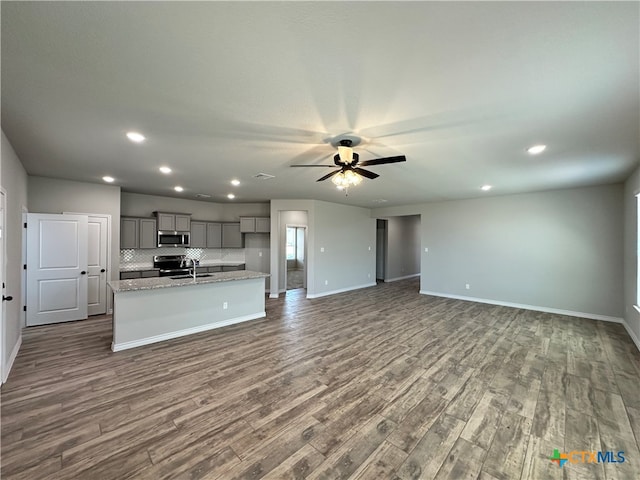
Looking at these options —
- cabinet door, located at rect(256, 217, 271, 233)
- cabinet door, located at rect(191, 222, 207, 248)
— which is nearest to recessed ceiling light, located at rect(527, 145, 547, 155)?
cabinet door, located at rect(256, 217, 271, 233)

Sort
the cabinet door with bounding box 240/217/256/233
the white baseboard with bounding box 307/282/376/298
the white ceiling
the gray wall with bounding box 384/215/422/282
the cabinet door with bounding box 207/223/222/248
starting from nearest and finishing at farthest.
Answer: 1. the white ceiling
2. the white baseboard with bounding box 307/282/376/298
3. the cabinet door with bounding box 207/223/222/248
4. the cabinet door with bounding box 240/217/256/233
5. the gray wall with bounding box 384/215/422/282

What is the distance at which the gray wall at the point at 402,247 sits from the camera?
9.66 metres

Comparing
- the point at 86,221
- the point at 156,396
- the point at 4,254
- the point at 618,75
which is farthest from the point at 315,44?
the point at 86,221

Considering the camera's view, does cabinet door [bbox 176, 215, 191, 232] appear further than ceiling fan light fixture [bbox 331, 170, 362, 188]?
Yes

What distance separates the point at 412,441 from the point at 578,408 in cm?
175

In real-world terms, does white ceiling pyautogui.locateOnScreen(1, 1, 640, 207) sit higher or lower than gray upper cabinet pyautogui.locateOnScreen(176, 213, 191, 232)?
higher

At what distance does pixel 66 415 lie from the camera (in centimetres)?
222

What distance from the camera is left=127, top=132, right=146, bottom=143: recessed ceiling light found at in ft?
8.96

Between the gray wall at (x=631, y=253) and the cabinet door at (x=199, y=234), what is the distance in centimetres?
865

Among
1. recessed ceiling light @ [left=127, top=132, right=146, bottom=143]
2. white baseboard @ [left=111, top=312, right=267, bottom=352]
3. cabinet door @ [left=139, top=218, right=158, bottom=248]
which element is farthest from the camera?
cabinet door @ [left=139, top=218, right=158, bottom=248]

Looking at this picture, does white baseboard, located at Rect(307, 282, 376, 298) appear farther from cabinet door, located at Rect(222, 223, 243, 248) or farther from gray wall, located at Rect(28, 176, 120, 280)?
gray wall, located at Rect(28, 176, 120, 280)

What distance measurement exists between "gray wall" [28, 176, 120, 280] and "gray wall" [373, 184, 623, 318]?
7.69m

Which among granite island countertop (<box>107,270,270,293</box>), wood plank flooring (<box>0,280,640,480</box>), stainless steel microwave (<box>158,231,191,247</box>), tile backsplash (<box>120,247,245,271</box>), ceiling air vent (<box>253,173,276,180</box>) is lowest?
wood plank flooring (<box>0,280,640,480</box>)

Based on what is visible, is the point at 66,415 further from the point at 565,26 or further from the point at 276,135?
the point at 565,26
